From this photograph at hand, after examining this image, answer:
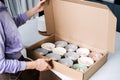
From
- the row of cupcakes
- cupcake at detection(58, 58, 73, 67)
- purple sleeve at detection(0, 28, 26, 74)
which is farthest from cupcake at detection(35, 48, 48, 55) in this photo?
purple sleeve at detection(0, 28, 26, 74)

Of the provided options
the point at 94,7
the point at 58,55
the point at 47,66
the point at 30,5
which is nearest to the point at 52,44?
the point at 58,55

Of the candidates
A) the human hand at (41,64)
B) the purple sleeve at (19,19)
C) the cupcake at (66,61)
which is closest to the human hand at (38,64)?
the human hand at (41,64)

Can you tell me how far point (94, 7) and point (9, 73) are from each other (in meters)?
0.52

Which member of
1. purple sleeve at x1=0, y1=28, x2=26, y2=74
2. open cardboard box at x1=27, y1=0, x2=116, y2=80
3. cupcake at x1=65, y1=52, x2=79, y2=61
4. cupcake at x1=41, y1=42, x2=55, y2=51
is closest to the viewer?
purple sleeve at x1=0, y1=28, x2=26, y2=74

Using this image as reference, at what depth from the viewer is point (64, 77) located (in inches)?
39.8

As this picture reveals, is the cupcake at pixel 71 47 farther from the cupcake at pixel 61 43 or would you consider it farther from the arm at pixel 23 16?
the arm at pixel 23 16

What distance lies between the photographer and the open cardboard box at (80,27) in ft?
3.22

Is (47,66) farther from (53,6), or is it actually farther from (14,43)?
(53,6)

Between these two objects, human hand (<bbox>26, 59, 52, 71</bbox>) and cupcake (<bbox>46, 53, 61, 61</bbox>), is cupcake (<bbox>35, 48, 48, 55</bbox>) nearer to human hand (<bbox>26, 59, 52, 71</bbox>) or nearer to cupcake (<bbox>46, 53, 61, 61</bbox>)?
cupcake (<bbox>46, 53, 61, 61</bbox>)

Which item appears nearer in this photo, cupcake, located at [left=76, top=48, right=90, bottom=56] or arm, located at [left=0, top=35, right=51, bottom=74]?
arm, located at [left=0, top=35, right=51, bottom=74]

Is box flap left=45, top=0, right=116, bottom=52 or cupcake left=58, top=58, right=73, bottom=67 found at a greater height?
box flap left=45, top=0, right=116, bottom=52

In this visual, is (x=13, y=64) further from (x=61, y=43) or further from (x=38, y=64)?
(x=61, y=43)

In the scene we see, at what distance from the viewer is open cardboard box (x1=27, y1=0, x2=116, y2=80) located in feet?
3.22

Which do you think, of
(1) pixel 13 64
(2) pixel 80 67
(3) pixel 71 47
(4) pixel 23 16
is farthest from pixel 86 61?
(4) pixel 23 16
